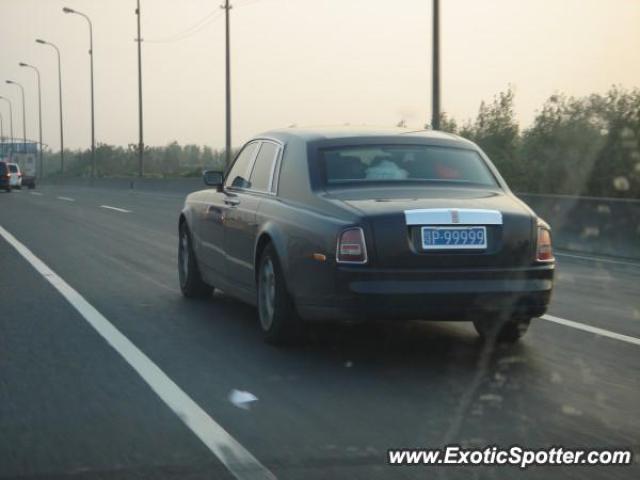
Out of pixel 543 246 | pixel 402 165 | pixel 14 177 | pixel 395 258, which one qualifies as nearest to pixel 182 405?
pixel 395 258

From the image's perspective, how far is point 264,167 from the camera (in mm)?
8773

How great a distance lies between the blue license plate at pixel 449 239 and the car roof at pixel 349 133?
62.4 inches

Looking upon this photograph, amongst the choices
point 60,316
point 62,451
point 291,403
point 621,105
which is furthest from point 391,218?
point 621,105

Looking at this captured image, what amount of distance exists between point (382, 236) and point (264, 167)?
2.19 metres

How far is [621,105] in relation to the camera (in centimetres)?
2709

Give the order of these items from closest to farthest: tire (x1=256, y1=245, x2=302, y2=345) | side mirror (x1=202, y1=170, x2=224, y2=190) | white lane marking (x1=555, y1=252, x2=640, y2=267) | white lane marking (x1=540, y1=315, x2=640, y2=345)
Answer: tire (x1=256, y1=245, x2=302, y2=345) < white lane marking (x1=540, y1=315, x2=640, y2=345) < side mirror (x1=202, y1=170, x2=224, y2=190) < white lane marking (x1=555, y1=252, x2=640, y2=267)

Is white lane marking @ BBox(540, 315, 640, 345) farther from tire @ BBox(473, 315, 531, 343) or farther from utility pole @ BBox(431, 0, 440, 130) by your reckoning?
utility pole @ BBox(431, 0, 440, 130)

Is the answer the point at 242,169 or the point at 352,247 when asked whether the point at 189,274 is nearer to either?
the point at 242,169

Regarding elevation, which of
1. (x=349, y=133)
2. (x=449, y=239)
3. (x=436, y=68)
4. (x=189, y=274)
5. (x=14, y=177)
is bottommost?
(x=14, y=177)

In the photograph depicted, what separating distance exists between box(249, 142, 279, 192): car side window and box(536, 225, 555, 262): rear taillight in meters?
2.24

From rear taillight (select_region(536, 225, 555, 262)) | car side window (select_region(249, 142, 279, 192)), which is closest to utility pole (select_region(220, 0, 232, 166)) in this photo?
car side window (select_region(249, 142, 279, 192))

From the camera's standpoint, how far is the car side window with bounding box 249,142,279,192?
28.1ft

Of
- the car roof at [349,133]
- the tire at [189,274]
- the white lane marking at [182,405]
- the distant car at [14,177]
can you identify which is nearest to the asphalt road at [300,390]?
the white lane marking at [182,405]

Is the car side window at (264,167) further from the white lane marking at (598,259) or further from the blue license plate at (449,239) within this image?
the white lane marking at (598,259)
